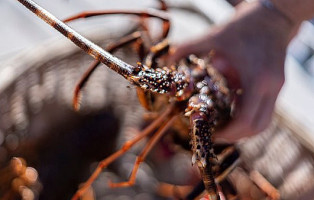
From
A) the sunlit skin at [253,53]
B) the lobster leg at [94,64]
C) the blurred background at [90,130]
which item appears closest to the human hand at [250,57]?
the sunlit skin at [253,53]

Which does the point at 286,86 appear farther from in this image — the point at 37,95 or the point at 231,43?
the point at 37,95

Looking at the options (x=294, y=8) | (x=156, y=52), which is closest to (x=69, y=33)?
(x=156, y=52)

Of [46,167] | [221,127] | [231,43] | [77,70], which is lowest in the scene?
[46,167]

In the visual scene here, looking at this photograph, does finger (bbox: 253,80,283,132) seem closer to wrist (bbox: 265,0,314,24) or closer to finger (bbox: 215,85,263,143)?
finger (bbox: 215,85,263,143)

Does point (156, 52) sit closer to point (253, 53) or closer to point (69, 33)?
point (253, 53)

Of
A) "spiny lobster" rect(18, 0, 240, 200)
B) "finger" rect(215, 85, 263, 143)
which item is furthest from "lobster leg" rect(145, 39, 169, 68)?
"finger" rect(215, 85, 263, 143)

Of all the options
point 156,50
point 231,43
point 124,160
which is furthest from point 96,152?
point 231,43
